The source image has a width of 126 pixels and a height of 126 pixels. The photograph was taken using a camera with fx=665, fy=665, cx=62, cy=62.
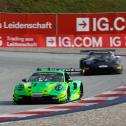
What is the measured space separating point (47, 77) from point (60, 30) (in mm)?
20244

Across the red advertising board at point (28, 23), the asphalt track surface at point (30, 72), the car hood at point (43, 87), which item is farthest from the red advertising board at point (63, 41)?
the car hood at point (43, 87)

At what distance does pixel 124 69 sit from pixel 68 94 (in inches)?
511

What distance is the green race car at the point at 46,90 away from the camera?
19.6 metres

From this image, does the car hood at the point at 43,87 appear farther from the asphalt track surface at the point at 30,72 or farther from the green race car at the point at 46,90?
the asphalt track surface at the point at 30,72

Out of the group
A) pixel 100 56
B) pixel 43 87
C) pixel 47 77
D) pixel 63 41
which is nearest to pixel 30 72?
pixel 100 56

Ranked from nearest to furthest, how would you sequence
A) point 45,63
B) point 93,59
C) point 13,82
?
point 13,82
point 93,59
point 45,63

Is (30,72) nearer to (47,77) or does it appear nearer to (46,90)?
(47,77)

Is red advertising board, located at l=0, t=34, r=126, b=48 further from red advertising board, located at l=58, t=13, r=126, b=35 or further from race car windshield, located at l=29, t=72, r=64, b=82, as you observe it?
race car windshield, located at l=29, t=72, r=64, b=82

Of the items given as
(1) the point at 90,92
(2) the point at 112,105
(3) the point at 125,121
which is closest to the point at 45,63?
(1) the point at 90,92

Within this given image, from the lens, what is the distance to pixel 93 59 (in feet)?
103

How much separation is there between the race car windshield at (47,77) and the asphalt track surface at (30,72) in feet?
3.51

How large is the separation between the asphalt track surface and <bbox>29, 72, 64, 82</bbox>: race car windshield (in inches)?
42.1

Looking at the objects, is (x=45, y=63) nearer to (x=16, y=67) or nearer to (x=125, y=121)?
(x=16, y=67)

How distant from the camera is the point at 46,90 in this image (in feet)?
64.6
